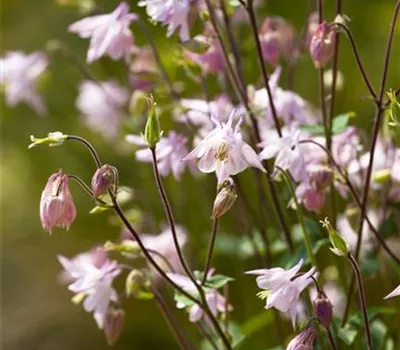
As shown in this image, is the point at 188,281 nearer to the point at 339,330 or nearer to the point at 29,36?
the point at 339,330

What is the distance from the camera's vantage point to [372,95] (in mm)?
933

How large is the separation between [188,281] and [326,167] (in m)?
0.21

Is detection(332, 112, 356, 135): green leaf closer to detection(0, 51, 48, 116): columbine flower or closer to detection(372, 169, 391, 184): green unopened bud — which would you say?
detection(372, 169, 391, 184): green unopened bud

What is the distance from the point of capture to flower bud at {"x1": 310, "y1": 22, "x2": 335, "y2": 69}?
3.11 feet

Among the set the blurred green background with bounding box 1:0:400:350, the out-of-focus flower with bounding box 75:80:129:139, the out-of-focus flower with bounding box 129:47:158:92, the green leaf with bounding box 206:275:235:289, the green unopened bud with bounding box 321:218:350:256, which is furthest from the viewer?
the blurred green background with bounding box 1:0:400:350

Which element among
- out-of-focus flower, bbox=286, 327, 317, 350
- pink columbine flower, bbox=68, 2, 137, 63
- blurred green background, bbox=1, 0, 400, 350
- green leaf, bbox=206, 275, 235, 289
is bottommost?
blurred green background, bbox=1, 0, 400, 350

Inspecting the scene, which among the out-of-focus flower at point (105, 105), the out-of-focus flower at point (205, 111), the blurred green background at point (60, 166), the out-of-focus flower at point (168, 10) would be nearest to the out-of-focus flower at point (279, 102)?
the out-of-focus flower at point (205, 111)

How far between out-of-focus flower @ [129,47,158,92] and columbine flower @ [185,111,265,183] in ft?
1.10

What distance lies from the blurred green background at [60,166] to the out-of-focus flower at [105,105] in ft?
1.79

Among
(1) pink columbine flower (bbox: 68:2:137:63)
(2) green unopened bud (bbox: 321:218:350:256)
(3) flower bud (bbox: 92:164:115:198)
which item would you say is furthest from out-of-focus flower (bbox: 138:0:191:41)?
(2) green unopened bud (bbox: 321:218:350:256)

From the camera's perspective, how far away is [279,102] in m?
1.10

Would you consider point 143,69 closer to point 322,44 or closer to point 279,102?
point 279,102

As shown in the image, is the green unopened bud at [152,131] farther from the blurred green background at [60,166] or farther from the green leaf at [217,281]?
the blurred green background at [60,166]

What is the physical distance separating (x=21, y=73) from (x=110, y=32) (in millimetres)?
259
